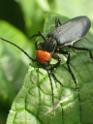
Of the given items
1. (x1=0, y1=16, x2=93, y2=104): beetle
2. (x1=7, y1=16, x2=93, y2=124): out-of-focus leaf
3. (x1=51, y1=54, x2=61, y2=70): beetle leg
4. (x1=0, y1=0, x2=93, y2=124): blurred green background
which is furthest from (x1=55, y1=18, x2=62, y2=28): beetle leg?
(x1=7, y1=16, x2=93, y2=124): out-of-focus leaf

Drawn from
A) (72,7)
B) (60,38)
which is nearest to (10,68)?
(60,38)

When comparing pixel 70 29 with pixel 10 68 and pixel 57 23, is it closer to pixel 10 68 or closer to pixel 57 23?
pixel 57 23

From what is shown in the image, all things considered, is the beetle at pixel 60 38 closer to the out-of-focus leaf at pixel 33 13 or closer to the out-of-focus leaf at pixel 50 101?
the out-of-focus leaf at pixel 50 101

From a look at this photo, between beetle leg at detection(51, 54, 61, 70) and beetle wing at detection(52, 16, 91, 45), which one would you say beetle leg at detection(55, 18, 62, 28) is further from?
beetle leg at detection(51, 54, 61, 70)

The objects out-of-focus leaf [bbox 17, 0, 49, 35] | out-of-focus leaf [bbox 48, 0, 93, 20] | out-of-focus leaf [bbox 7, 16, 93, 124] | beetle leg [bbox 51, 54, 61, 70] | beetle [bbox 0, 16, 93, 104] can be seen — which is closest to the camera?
out-of-focus leaf [bbox 7, 16, 93, 124]

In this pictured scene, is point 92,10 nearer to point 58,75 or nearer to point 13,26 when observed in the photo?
point 13,26

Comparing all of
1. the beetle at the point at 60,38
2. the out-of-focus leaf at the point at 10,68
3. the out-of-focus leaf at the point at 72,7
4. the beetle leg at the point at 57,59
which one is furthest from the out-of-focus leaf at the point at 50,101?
the out-of-focus leaf at the point at 72,7
